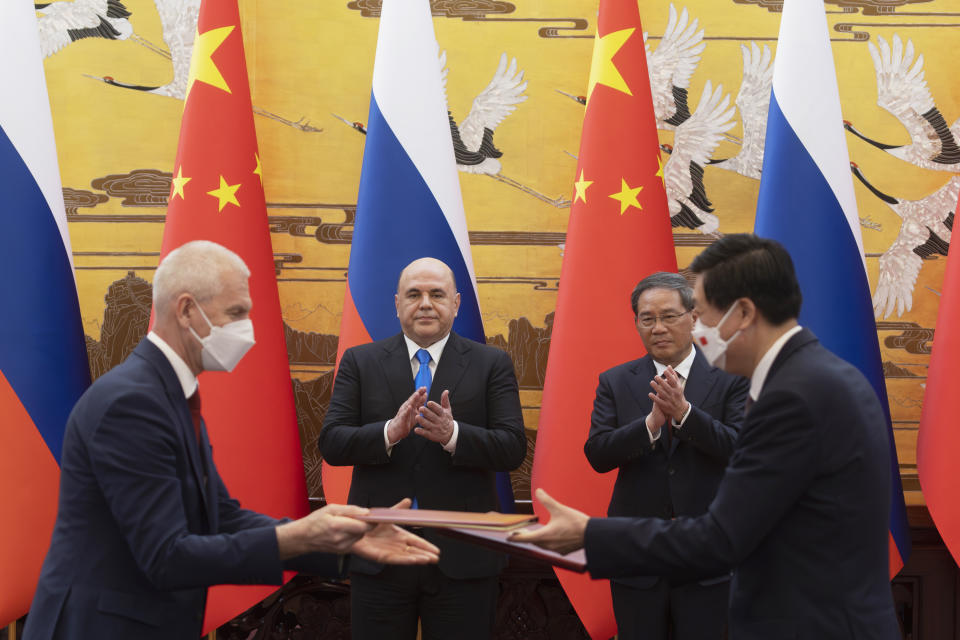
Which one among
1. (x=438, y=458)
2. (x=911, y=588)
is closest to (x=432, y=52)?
(x=438, y=458)

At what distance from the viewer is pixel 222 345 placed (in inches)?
69.2

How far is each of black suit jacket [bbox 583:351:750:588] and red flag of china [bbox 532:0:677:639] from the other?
534 mm

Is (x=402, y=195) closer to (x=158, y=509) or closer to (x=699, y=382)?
(x=699, y=382)

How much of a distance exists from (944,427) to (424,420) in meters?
2.12

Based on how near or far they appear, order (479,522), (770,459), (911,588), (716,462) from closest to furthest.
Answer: (770,459) < (479,522) < (716,462) < (911,588)

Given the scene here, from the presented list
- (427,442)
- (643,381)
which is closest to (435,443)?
(427,442)

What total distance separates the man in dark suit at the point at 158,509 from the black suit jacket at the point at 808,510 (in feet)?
2.58

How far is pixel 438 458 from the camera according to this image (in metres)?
2.66

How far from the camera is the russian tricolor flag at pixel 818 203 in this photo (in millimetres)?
3180

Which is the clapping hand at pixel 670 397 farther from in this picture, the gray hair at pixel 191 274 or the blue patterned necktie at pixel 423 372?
the gray hair at pixel 191 274

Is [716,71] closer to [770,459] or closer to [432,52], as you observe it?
[432,52]

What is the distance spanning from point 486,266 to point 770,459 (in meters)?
2.40

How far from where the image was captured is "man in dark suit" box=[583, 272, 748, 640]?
243 cm

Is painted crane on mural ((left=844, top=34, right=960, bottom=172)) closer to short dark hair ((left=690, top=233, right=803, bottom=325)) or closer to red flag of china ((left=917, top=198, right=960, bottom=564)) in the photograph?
red flag of china ((left=917, top=198, right=960, bottom=564))
